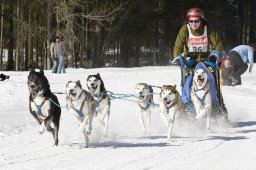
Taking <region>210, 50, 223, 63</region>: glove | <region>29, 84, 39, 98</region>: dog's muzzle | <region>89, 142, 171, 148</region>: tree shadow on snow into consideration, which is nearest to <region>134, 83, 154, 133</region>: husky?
<region>210, 50, 223, 63</region>: glove

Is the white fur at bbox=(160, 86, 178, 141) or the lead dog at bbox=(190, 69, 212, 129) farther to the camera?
the lead dog at bbox=(190, 69, 212, 129)

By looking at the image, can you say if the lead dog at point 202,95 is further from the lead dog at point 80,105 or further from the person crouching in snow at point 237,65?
the person crouching in snow at point 237,65

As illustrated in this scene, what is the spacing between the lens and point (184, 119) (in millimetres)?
9367

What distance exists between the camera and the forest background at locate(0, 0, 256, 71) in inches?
1431

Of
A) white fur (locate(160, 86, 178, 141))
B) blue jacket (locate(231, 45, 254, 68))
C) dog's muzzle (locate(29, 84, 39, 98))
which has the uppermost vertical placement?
blue jacket (locate(231, 45, 254, 68))

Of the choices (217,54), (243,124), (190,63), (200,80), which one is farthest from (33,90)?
(243,124)

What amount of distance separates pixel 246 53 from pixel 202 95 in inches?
389

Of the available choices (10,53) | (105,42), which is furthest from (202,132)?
(105,42)

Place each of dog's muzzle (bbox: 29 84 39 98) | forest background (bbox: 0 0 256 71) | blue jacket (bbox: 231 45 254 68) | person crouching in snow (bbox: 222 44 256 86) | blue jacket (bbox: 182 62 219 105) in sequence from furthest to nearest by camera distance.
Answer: forest background (bbox: 0 0 256 71)
person crouching in snow (bbox: 222 44 256 86)
blue jacket (bbox: 231 45 254 68)
blue jacket (bbox: 182 62 219 105)
dog's muzzle (bbox: 29 84 39 98)

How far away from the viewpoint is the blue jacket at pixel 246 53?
17.9 m

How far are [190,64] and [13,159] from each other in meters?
3.93

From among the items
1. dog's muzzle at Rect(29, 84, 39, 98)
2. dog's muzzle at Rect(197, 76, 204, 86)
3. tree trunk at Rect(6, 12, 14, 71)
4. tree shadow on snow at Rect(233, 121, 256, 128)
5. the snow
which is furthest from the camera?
tree trunk at Rect(6, 12, 14, 71)

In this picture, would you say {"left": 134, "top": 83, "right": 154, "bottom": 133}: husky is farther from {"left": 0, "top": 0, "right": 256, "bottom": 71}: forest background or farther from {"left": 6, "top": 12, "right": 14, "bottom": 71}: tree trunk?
{"left": 6, "top": 12, "right": 14, "bottom": 71}: tree trunk

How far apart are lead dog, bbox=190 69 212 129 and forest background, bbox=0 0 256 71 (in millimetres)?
23053
